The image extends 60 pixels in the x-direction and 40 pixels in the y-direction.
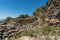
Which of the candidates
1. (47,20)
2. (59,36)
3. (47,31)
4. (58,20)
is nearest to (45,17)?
(47,20)

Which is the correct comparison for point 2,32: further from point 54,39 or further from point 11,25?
point 54,39

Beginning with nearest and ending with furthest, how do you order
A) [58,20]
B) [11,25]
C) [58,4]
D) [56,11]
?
1. [58,20]
2. [56,11]
3. [58,4]
4. [11,25]

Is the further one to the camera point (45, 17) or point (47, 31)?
point (45, 17)

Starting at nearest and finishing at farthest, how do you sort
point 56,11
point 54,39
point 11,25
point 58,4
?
point 54,39 < point 56,11 < point 58,4 < point 11,25

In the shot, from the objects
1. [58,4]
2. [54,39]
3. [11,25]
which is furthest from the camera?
[11,25]

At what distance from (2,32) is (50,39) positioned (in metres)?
10.8

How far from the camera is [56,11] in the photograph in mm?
17031

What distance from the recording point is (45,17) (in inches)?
685

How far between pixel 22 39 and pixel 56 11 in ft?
20.1

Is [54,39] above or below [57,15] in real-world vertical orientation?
below

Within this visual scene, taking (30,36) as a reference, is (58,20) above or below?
above

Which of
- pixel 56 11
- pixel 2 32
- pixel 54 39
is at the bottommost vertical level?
pixel 54 39

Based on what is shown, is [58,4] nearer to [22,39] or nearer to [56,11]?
[56,11]

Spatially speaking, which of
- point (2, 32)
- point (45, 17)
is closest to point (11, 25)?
point (2, 32)
